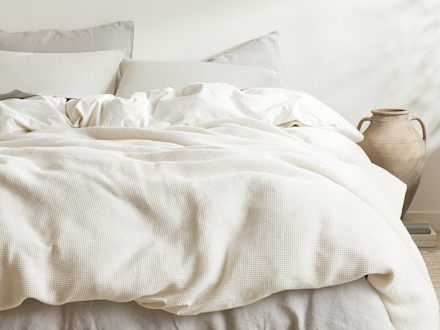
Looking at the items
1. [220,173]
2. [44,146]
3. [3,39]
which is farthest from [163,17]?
[220,173]

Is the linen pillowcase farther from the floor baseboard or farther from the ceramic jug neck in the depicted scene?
the floor baseboard

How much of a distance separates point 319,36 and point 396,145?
837 millimetres

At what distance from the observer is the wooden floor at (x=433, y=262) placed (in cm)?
272

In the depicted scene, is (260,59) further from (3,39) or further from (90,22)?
(3,39)

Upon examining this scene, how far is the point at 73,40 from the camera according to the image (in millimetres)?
3332

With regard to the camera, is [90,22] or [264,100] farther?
[90,22]

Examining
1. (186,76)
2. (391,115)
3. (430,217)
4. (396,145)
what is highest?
(186,76)

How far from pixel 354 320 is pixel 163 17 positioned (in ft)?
8.40

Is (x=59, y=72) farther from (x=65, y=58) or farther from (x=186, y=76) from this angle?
(x=186, y=76)

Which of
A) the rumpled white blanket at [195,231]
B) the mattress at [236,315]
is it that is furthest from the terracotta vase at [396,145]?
the mattress at [236,315]

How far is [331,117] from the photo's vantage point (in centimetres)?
255

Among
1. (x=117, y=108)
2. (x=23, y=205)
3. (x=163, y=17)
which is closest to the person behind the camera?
(x=23, y=205)

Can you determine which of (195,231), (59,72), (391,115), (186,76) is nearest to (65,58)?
(59,72)

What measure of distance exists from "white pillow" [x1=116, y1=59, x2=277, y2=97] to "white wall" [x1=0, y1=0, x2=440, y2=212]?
45 centimetres
